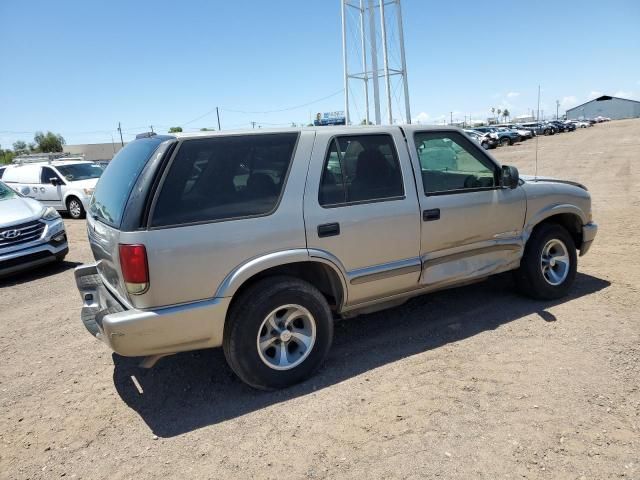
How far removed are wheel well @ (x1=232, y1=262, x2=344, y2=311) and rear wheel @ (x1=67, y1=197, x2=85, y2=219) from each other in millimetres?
11927

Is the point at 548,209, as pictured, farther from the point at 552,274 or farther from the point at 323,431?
the point at 323,431

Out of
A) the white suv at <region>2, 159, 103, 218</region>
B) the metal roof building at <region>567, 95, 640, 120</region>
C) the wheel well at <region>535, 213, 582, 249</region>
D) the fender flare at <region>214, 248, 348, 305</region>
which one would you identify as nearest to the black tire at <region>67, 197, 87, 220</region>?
the white suv at <region>2, 159, 103, 218</region>

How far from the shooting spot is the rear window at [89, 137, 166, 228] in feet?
10.4

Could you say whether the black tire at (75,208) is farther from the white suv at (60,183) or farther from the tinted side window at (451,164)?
the tinted side window at (451,164)

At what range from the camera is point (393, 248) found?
381 cm

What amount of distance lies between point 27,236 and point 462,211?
6429mm

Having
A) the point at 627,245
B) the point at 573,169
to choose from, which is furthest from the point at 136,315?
the point at 573,169

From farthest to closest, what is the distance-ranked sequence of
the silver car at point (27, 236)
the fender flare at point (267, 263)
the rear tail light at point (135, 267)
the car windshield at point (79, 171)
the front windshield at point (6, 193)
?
the car windshield at point (79, 171)
the front windshield at point (6, 193)
the silver car at point (27, 236)
the fender flare at point (267, 263)
the rear tail light at point (135, 267)

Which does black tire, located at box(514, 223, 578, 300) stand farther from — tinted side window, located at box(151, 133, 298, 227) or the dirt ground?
tinted side window, located at box(151, 133, 298, 227)

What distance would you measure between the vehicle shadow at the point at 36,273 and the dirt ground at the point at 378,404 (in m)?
2.66

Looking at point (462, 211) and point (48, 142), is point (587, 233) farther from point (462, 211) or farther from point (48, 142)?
point (48, 142)

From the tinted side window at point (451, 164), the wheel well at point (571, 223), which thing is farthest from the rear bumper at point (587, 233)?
the tinted side window at point (451, 164)

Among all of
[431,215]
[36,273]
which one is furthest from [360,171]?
[36,273]

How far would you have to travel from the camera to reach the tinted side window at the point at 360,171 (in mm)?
3574
